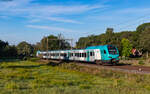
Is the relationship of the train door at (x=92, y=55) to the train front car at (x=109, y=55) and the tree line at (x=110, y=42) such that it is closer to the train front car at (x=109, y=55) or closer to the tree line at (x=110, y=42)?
the train front car at (x=109, y=55)

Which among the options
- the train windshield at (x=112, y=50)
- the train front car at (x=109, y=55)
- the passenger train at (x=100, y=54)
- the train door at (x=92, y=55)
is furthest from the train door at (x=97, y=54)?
the train windshield at (x=112, y=50)

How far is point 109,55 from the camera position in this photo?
2616cm

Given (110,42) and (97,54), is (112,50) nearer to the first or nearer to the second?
(97,54)

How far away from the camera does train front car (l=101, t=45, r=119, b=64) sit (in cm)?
2622

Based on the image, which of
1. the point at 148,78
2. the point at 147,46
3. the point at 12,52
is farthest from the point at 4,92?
the point at 12,52

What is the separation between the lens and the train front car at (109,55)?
2622 centimetres

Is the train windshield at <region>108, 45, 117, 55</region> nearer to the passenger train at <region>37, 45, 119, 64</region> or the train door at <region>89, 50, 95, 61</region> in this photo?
the passenger train at <region>37, 45, 119, 64</region>

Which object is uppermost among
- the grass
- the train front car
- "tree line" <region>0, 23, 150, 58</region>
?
"tree line" <region>0, 23, 150, 58</region>

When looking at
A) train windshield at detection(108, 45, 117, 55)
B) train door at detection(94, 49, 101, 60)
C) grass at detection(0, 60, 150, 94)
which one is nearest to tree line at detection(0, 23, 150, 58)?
train door at detection(94, 49, 101, 60)

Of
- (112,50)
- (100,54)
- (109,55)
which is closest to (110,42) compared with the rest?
(100,54)

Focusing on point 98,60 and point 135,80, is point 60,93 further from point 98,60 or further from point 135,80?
point 98,60

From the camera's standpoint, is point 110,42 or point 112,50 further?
point 110,42

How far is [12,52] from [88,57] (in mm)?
61046

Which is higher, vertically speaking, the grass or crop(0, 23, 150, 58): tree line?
crop(0, 23, 150, 58): tree line
